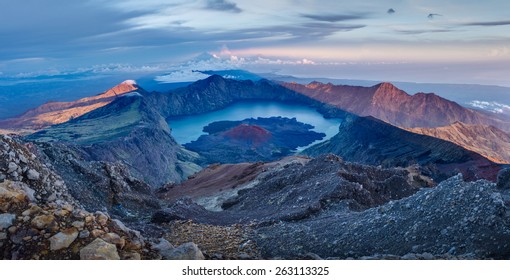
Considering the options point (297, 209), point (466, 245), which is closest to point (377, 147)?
point (297, 209)

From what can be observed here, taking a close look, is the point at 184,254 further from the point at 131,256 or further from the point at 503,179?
the point at 503,179

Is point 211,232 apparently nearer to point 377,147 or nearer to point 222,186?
point 222,186

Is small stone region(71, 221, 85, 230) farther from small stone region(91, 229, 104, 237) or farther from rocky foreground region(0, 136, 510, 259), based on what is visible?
small stone region(91, 229, 104, 237)

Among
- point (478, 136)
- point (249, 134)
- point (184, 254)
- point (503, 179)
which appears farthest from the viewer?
point (249, 134)

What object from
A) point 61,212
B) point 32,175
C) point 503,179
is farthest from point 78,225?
point 503,179

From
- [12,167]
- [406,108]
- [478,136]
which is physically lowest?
[478,136]

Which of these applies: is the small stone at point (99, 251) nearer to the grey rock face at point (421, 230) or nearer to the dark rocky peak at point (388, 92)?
the grey rock face at point (421, 230)
